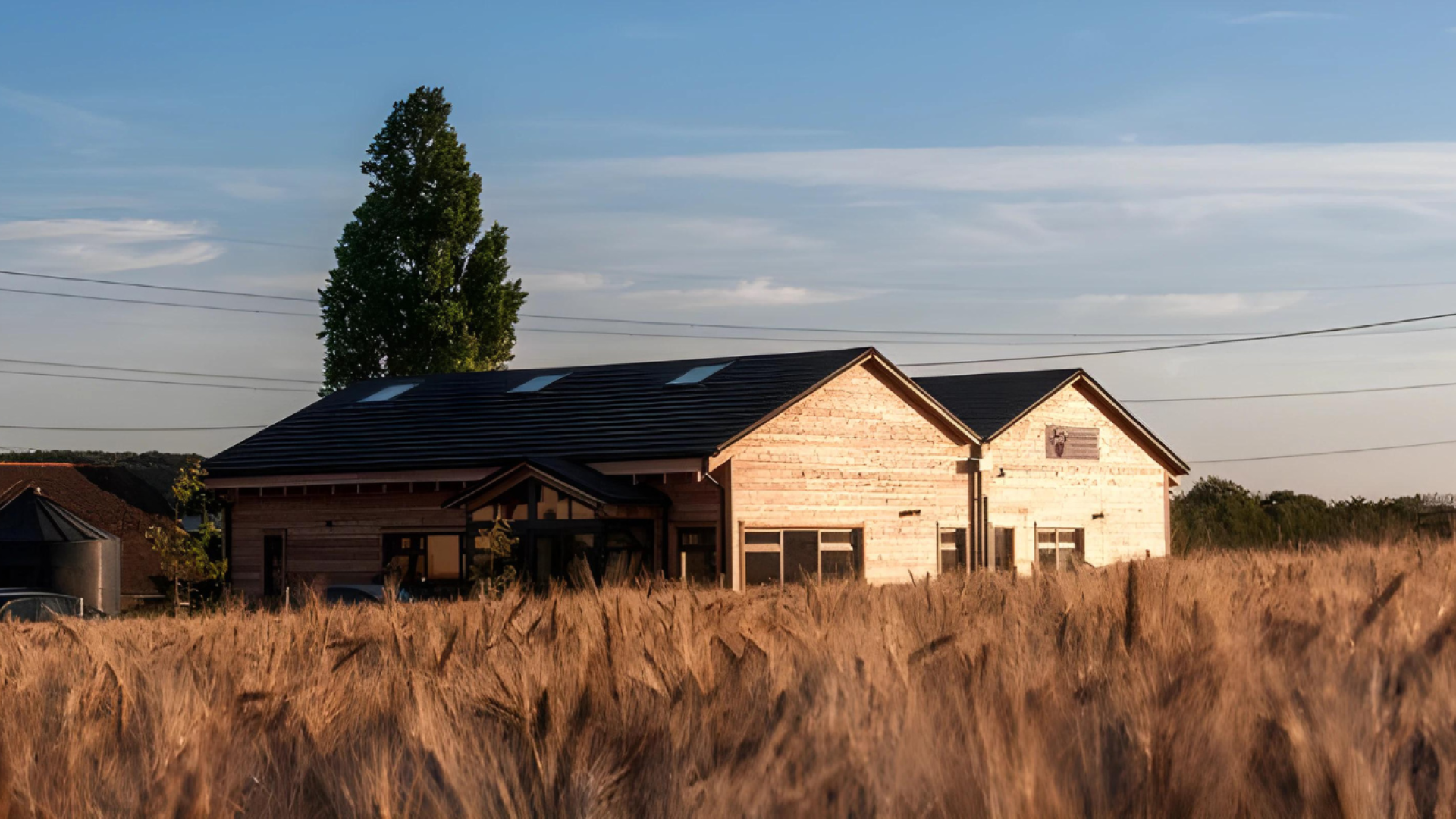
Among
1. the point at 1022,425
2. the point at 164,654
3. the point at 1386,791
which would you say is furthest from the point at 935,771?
the point at 1022,425

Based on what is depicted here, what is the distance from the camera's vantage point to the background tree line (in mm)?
23380

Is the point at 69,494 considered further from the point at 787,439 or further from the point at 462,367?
the point at 787,439

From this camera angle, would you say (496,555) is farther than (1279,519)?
No

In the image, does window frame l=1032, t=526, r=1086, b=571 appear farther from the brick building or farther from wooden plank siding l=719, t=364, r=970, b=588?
the brick building

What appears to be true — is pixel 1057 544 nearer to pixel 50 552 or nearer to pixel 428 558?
pixel 428 558

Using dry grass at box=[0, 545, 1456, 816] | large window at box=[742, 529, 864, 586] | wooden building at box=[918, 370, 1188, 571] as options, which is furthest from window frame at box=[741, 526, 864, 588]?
dry grass at box=[0, 545, 1456, 816]

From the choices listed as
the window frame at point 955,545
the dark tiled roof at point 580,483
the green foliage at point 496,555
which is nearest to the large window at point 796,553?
the dark tiled roof at point 580,483

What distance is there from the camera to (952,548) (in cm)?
3509

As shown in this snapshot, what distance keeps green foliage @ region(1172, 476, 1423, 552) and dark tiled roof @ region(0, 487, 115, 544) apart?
27.6 meters

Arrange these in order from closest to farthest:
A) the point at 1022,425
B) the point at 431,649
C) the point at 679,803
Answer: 1. the point at 679,803
2. the point at 431,649
3. the point at 1022,425

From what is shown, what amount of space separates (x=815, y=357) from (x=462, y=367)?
17151 millimetres

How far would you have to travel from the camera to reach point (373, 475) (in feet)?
108

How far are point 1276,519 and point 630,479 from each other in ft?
71.4

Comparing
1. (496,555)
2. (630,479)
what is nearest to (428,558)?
(496,555)
